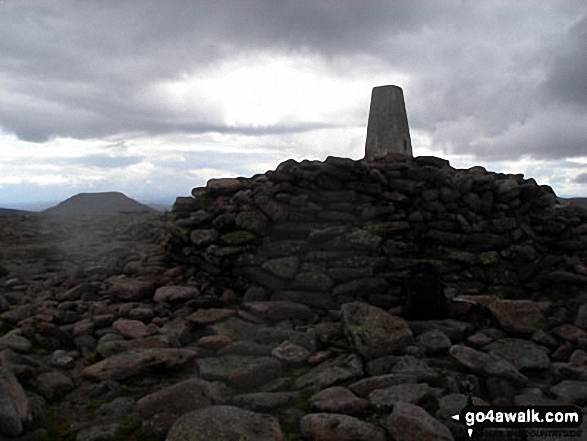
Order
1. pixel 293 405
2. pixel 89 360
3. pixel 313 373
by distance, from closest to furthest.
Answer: pixel 293 405 < pixel 313 373 < pixel 89 360

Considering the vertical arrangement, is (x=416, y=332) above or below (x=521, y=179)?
below

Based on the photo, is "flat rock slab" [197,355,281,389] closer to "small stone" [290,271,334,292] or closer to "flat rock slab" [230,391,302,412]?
"flat rock slab" [230,391,302,412]

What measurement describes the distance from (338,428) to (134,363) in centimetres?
264

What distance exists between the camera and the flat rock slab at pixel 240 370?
5.18 metres

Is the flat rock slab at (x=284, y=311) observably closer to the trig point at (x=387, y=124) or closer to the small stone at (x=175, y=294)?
the small stone at (x=175, y=294)

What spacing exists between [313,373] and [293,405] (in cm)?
74

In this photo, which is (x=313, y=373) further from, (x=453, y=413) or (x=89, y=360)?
(x=89, y=360)

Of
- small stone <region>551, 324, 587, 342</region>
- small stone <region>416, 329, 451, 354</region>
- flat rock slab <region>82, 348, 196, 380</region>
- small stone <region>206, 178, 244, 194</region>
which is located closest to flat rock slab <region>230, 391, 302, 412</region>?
flat rock slab <region>82, 348, 196, 380</region>

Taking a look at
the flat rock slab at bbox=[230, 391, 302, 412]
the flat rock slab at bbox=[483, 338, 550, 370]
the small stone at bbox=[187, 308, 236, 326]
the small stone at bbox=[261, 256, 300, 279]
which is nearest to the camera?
the flat rock slab at bbox=[230, 391, 302, 412]

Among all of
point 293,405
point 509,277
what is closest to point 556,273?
point 509,277

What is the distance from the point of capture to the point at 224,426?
12.6 ft

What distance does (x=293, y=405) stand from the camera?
4.63 metres

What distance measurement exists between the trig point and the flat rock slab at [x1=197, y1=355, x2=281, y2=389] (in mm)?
6443

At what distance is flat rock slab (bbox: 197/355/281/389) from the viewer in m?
5.18
